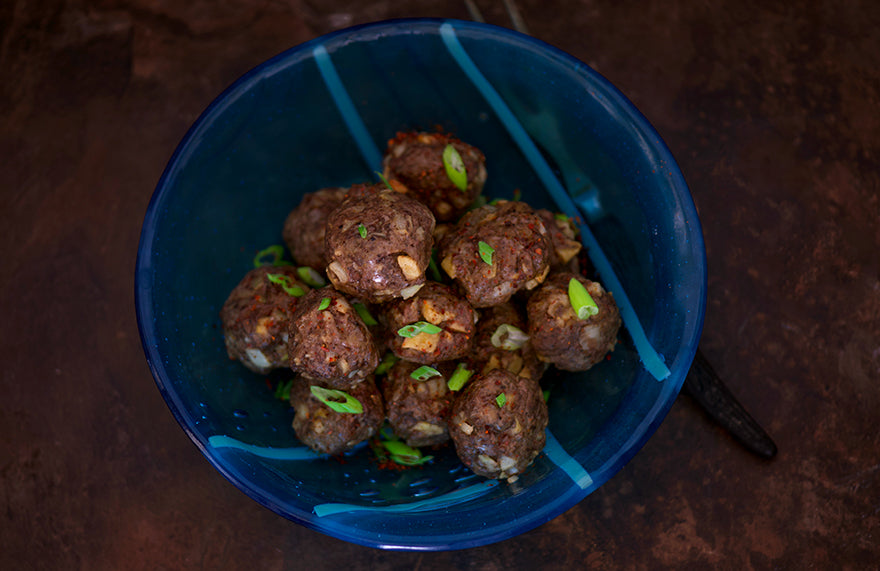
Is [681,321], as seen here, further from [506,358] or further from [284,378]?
[284,378]

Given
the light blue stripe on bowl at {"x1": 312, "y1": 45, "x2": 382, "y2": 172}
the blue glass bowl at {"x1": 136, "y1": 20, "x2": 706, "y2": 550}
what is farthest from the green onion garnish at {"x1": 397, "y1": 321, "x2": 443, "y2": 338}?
the light blue stripe on bowl at {"x1": 312, "y1": 45, "x2": 382, "y2": 172}

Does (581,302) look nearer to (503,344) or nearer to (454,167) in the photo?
(503,344)

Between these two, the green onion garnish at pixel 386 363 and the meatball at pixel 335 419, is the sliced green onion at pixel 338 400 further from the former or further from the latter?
the green onion garnish at pixel 386 363

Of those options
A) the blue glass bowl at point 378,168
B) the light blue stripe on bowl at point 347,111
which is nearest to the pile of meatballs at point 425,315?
the blue glass bowl at point 378,168

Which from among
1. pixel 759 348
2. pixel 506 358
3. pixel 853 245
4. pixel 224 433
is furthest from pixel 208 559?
pixel 853 245

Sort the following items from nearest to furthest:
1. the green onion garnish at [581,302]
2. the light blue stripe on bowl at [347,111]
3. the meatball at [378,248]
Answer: the meatball at [378,248]
the green onion garnish at [581,302]
the light blue stripe on bowl at [347,111]
